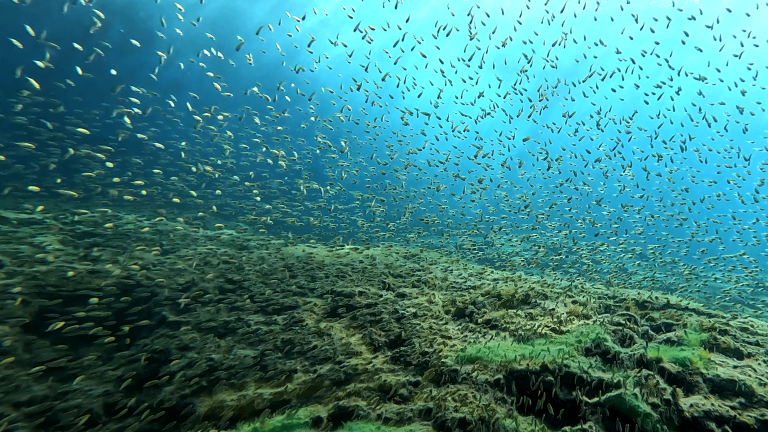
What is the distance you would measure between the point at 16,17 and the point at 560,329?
34844mm

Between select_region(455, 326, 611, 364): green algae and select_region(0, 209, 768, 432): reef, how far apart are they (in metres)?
0.03

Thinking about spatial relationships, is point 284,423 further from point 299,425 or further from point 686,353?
point 686,353

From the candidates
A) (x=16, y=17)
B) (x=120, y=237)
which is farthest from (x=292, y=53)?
(x=120, y=237)

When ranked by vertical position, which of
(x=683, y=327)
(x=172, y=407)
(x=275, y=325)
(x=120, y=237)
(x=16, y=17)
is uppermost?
(x=16, y=17)

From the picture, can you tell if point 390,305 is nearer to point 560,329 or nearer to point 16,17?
point 560,329

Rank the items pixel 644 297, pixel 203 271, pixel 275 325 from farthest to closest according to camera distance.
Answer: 1. pixel 203 271
2. pixel 644 297
3. pixel 275 325

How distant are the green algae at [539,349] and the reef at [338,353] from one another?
1.1 inches

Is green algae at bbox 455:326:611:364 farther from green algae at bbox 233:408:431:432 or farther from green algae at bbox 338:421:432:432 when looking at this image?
green algae at bbox 233:408:431:432

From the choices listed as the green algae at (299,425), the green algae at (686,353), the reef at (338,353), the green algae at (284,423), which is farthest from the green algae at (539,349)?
the green algae at (284,423)

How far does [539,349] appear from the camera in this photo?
5.04 m

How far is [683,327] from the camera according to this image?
5809mm

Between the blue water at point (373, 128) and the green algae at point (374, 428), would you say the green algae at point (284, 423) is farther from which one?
the blue water at point (373, 128)

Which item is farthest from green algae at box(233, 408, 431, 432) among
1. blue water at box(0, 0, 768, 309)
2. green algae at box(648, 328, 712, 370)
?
blue water at box(0, 0, 768, 309)

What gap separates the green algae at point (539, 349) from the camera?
482cm
